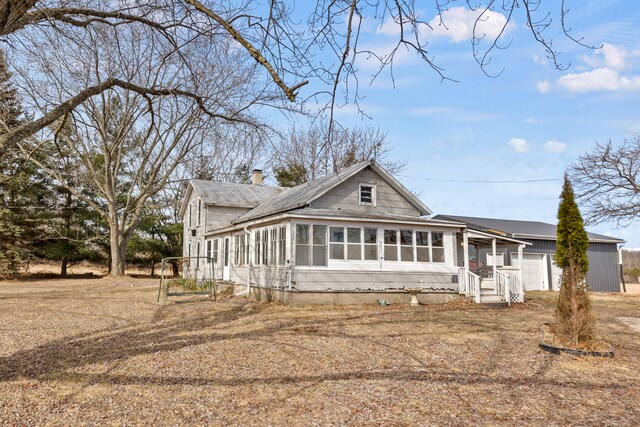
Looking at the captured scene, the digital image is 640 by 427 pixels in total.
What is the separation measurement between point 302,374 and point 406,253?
34.3 feet

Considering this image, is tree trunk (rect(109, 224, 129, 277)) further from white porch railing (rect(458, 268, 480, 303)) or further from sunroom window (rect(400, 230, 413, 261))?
white porch railing (rect(458, 268, 480, 303))

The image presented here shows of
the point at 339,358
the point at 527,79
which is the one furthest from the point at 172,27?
the point at 339,358

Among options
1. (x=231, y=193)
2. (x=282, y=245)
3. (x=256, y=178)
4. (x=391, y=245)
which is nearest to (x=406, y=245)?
(x=391, y=245)

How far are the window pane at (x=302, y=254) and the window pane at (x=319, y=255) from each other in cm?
29

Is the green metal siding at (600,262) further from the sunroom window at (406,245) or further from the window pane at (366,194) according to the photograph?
the sunroom window at (406,245)

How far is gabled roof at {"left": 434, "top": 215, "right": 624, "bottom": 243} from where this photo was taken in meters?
24.2

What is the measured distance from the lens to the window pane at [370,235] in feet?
51.0

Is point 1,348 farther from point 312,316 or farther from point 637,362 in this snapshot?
point 637,362

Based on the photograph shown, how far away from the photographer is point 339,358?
6980 mm

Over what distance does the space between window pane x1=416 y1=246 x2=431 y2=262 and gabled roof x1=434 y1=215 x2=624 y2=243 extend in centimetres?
807

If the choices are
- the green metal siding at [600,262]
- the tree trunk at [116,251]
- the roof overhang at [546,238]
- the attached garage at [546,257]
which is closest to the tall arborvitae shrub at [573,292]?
the attached garage at [546,257]

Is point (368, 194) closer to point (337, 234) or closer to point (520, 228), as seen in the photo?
point (337, 234)

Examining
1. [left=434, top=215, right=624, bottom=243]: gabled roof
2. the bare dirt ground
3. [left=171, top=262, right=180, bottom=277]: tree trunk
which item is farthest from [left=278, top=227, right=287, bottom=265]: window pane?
[left=171, top=262, right=180, bottom=277]: tree trunk

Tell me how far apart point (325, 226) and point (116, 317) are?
685 cm
